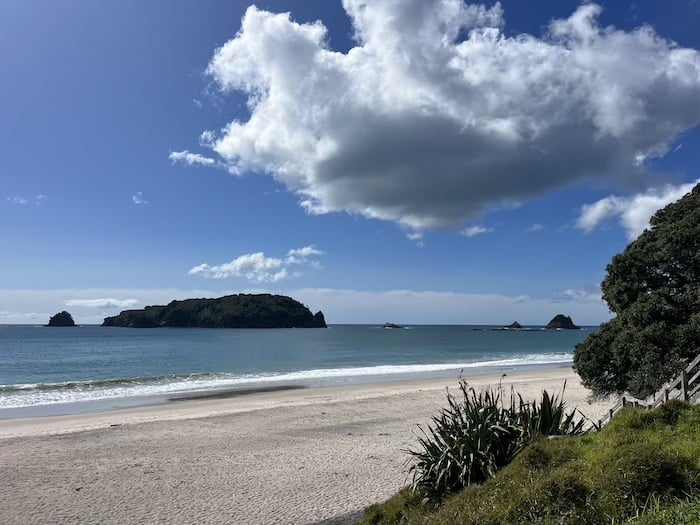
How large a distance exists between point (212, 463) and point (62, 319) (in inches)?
7862

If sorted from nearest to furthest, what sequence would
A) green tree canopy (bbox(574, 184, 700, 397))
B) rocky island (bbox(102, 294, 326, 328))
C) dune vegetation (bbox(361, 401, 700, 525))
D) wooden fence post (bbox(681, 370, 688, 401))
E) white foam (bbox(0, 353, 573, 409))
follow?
dune vegetation (bbox(361, 401, 700, 525))
wooden fence post (bbox(681, 370, 688, 401))
green tree canopy (bbox(574, 184, 700, 397))
white foam (bbox(0, 353, 573, 409))
rocky island (bbox(102, 294, 326, 328))

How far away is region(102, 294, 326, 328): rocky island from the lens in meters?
166

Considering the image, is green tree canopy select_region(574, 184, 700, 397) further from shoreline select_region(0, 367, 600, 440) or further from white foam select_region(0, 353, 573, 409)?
white foam select_region(0, 353, 573, 409)

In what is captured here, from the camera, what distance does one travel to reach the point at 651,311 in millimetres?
12867

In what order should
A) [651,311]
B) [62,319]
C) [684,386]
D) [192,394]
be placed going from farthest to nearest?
[62,319], [192,394], [651,311], [684,386]

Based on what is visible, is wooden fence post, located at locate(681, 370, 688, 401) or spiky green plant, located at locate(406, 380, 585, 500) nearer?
spiky green plant, located at locate(406, 380, 585, 500)

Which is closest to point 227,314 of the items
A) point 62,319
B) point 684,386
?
point 62,319

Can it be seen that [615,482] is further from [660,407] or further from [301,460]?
[301,460]

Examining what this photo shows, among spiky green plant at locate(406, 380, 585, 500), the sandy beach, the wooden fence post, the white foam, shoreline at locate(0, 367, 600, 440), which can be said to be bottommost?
the white foam

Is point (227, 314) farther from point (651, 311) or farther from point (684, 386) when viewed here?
point (684, 386)

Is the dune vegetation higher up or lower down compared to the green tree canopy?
lower down

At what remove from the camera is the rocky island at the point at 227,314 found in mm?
165750

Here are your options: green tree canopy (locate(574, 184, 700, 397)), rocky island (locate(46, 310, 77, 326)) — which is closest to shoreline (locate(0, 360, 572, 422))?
green tree canopy (locate(574, 184, 700, 397))

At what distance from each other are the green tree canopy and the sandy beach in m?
1.85
